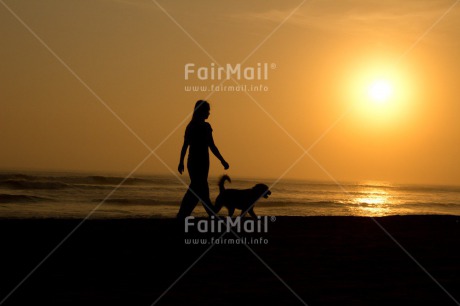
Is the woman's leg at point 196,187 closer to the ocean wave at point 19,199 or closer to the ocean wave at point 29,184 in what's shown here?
the ocean wave at point 19,199

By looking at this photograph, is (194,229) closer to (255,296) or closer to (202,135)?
(202,135)

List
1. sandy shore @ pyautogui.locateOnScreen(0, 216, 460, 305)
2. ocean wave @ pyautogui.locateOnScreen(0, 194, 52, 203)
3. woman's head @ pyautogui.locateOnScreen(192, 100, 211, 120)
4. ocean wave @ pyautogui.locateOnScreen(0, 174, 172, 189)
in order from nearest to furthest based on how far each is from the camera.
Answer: sandy shore @ pyautogui.locateOnScreen(0, 216, 460, 305), woman's head @ pyautogui.locateOnScreen(192, 100, 211, 120), ocean wave @ pyautogui.locateOnScreen(0, 194, 52, 203), ocean wave @ pyautogui.locateOnScreen(0, 174, 172, 189)

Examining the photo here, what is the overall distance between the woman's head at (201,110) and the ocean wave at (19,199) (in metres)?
20.1

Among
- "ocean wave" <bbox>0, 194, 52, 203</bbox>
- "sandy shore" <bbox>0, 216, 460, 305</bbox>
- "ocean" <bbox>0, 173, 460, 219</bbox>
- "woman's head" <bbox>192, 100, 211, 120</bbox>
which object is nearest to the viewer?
"sandy shore" <bbox>0, 216, 460, 305</bbox>

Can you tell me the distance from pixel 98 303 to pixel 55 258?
275 centimetres

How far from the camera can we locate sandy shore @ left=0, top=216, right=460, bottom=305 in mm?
6242

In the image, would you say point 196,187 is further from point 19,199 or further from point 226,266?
Result: point 19,199

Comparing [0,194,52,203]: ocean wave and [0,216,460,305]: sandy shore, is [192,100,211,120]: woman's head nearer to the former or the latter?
[0,216,460,305]: sandy shore

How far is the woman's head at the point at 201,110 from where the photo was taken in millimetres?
10820

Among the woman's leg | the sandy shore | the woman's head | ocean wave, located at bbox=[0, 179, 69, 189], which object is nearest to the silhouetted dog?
the sandy shore

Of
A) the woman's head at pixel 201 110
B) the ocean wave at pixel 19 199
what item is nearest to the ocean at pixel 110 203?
the ocean wave at pixel 19 199

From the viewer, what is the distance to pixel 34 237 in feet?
34.1

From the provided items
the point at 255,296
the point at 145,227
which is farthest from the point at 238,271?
the point at 145,227

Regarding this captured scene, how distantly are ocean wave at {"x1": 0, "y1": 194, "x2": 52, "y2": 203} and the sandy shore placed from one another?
17465 millimetres
